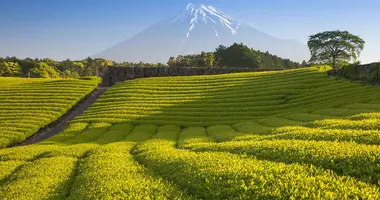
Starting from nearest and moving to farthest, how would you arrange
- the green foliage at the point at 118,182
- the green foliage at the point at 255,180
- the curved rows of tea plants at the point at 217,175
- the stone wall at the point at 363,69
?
1. the green foliage at the point at 255,180
2. the curved rows of tea plants at the point at 217,175
3. the green foliage at the point at 118,182
4. the stone wall at the point at 363,69

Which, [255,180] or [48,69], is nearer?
[255,180]

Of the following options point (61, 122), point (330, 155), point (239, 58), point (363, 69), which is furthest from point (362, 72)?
point (239, 58)

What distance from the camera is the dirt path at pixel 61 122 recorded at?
28641mm

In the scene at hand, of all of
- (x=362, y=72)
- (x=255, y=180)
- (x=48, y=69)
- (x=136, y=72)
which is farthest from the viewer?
(x=48, y=69)

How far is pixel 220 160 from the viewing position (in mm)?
11016

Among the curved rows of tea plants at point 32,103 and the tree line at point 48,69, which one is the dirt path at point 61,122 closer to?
the curved rows of tea plants at point 32,103

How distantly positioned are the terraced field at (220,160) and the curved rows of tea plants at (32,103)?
423 centimetres

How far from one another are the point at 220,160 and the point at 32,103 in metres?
33.0

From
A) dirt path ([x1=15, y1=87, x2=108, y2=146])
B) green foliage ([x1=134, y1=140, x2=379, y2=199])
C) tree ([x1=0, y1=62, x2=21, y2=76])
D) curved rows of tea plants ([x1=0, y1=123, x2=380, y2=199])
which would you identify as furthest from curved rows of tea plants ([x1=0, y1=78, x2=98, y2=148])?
tree ([x1=0, y1=62, x2=21, y2=76])

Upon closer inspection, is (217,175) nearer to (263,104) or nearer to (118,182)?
(118,182)

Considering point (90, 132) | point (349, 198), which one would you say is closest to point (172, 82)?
point (90, 132)

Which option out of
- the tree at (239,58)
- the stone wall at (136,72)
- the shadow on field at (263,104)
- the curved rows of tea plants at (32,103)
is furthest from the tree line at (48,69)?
the shadow on field at (263,104)

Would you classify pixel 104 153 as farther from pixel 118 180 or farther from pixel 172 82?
pixel 172 82

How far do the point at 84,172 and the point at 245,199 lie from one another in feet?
24.8
